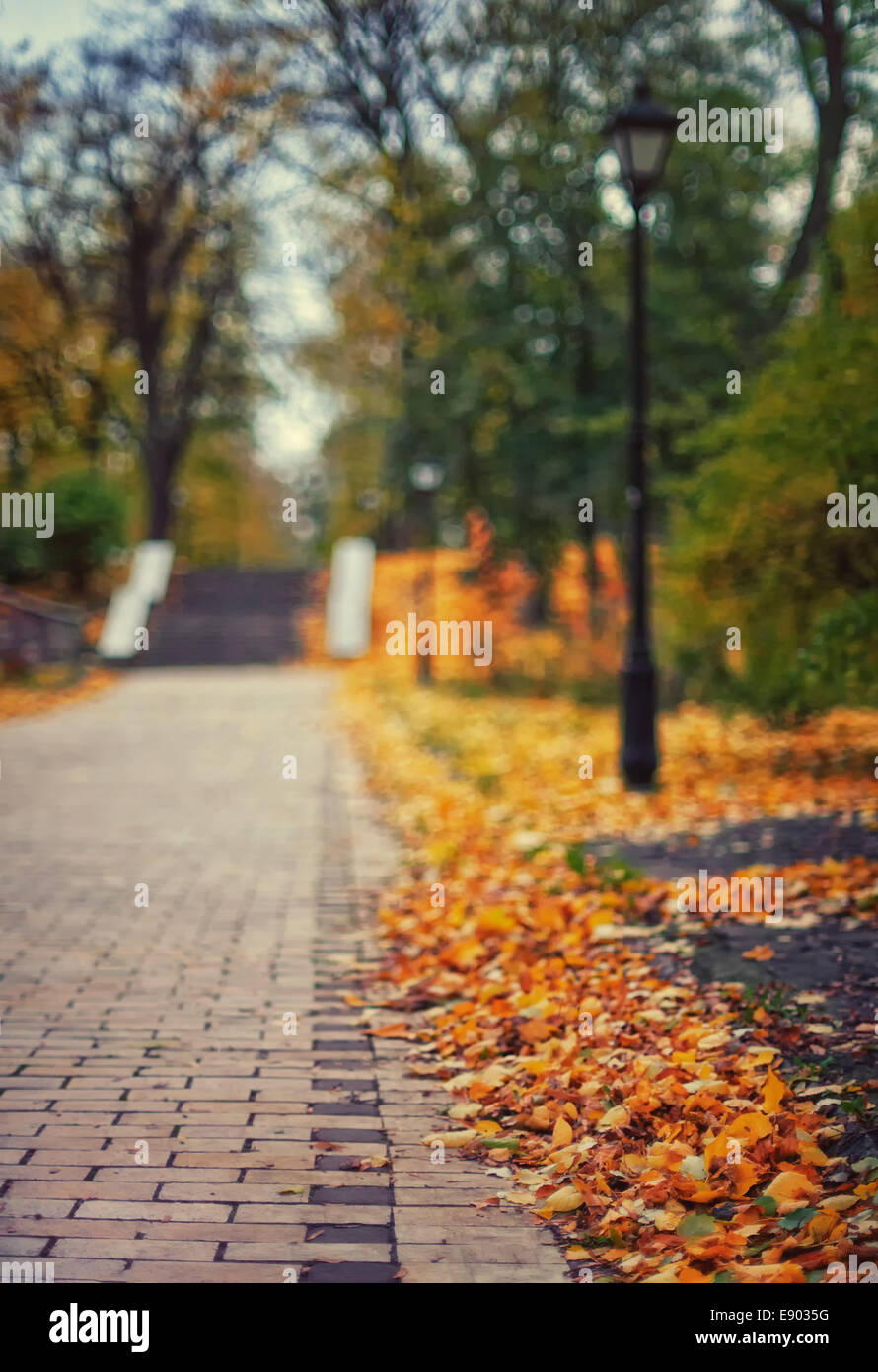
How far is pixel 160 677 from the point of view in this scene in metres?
27.0

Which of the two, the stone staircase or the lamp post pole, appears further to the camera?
the stone staircase

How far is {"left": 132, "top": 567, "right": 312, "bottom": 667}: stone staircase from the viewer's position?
101ft

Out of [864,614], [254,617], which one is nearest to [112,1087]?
[864,614]

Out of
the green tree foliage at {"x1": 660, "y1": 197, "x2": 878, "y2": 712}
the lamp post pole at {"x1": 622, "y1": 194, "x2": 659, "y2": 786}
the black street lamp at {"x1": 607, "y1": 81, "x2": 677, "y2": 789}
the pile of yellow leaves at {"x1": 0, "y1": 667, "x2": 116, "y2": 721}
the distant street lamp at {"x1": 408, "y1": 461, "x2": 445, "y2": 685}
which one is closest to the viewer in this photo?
the green tree foliage at {"x1": 660, "y1": 197, "x2": 878, "y2": 712}

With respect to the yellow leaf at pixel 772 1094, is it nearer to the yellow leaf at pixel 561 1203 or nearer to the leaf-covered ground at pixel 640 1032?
the leaf-covered ground at pixel 640 1032

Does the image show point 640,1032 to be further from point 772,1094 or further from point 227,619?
point 227,619

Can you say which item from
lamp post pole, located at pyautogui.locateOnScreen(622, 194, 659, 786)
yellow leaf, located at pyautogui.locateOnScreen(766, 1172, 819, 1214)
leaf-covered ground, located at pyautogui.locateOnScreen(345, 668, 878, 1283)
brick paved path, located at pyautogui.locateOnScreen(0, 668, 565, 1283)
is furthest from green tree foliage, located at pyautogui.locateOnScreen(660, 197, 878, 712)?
yellow leaf, located at pyautogui.locateOnScreen(766, 1172, 819, 1214)

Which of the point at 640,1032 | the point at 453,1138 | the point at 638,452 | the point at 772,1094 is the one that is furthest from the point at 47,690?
the point at 772,1094

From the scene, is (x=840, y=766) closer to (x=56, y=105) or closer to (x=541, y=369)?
(x=541, y=369)

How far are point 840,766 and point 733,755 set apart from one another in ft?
4.21

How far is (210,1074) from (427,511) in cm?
1950

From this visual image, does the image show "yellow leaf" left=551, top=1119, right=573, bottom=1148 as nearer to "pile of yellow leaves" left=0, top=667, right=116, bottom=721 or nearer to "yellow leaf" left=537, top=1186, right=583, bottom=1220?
"yellow leaf" left=537, top=1186, right=583, bottom=1220

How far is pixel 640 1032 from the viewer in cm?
488

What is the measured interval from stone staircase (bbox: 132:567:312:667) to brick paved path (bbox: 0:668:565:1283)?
806 inches
